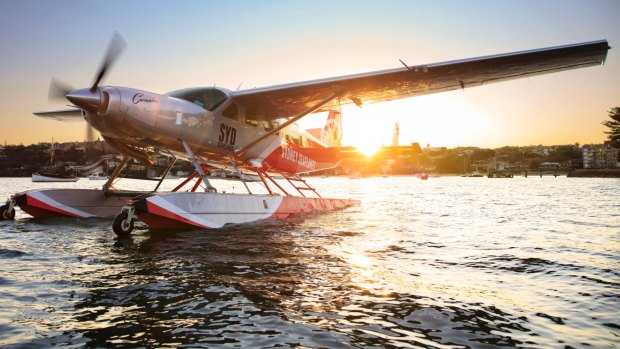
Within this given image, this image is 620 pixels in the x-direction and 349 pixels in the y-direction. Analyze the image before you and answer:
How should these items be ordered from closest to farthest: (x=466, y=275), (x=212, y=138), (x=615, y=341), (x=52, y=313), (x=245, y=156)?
(x=615, y=341)
(x=52, y=313)
(x=466, y=275)
(x=212, y=138)
(x=245, y=156)

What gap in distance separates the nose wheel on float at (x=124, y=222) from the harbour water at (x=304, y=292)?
212 mm

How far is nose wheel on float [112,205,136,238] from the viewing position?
7309 millimetres

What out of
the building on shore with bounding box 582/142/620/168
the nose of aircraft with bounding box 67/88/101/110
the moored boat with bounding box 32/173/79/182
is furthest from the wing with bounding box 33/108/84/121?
the building on shore with bounding box 582/142/620/168

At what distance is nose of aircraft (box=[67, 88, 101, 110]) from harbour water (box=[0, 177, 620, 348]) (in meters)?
2.51

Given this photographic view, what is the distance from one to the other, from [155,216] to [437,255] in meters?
5.52

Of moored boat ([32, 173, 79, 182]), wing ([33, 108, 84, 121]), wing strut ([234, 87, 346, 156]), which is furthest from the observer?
moored boat ([32, 173, 79, 182])

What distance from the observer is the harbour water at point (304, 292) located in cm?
274

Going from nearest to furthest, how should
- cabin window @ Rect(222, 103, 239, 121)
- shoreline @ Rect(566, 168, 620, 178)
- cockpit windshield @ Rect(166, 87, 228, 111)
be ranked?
cockpit windshield @ Rect(166, 87, 228, 111), cabin window @ Rect(222, 103, 239, 121), shoreline @ Rect(566, 168, 620, 178)

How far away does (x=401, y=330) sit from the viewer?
9.39ft

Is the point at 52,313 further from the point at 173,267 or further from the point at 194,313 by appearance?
the point at 173,267

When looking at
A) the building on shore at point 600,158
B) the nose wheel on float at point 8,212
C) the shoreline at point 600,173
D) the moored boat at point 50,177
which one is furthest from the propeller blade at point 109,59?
the building on shore at point 600,158

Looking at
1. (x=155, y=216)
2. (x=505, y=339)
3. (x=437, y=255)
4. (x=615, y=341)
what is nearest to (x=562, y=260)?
(x=437, y=255)

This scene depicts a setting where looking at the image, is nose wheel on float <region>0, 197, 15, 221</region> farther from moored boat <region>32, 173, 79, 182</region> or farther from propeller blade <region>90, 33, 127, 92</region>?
moored boat <region>32, 173, 79, 182</region>

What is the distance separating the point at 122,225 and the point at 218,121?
363cm
